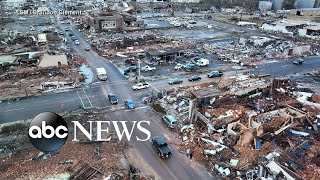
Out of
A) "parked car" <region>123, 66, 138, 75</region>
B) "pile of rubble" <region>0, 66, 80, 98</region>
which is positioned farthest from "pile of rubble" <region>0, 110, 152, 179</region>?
"parked car" <region>123, 66, 138, 75</region>

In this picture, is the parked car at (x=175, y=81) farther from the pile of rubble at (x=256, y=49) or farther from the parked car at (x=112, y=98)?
the pile of rubble at (x=256, y=49)

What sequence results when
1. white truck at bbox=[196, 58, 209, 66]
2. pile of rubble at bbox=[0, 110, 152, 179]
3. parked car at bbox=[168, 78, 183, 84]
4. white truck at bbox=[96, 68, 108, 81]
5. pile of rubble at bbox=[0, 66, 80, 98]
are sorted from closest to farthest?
pile of rubble at bbox=[0, 110, 152, 179] < pile of rubble at bbox=[0, 66, 80, 98] < parked car at bbox=[168, 78, 183, 84] < white truck at bbox=[96, 68, 108, 81] < white truck at bbox=[196, 58, 209, 66]

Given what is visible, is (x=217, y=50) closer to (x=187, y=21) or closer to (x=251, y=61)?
(x=251, y=61)

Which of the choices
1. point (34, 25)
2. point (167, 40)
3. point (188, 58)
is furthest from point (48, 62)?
point (34, 25)

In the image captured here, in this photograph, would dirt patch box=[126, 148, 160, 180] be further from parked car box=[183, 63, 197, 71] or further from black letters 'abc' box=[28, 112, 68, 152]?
parked car box=[183, 63, 197, 71]

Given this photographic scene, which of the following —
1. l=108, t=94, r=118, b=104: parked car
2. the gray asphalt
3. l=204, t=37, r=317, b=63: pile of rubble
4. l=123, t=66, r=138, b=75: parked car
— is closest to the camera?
the gray asphalt

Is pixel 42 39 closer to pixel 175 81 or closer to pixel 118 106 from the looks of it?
pixel 175 81
